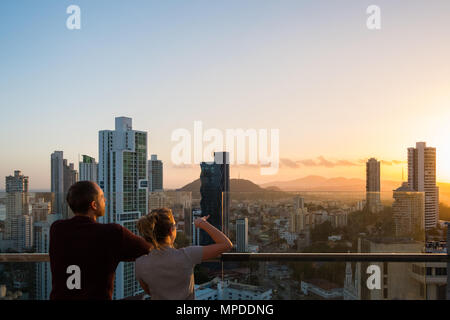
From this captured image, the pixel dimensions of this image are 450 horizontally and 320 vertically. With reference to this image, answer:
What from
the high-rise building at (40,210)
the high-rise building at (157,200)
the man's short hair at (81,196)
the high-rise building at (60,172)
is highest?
the man's short hair at (81,196)

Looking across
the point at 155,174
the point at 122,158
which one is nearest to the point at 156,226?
the point at 155,174

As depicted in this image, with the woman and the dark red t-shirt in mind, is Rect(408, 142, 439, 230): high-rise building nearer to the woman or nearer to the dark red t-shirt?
the woman

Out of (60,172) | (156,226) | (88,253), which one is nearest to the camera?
(88,253)

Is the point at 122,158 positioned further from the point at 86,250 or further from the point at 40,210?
the point at 86,250

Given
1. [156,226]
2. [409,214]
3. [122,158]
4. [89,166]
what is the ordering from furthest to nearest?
1. [89,166]
2. [122,158]
3. [409,214]
4. [156,226]

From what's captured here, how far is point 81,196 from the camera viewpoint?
1.94 meters

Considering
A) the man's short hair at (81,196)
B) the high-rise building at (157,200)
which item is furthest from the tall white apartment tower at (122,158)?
the man's short hair at (81,196)

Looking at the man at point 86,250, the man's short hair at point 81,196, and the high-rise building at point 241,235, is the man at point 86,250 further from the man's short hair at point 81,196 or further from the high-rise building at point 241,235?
the high-rise building at point 241,235

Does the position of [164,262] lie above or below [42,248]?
above

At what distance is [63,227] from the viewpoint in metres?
1.89

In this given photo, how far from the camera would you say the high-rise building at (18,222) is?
9.99 ft

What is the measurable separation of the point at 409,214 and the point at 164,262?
2.36 m

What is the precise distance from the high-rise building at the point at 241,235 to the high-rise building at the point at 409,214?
127 cm

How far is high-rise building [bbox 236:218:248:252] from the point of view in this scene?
2.88 metres
